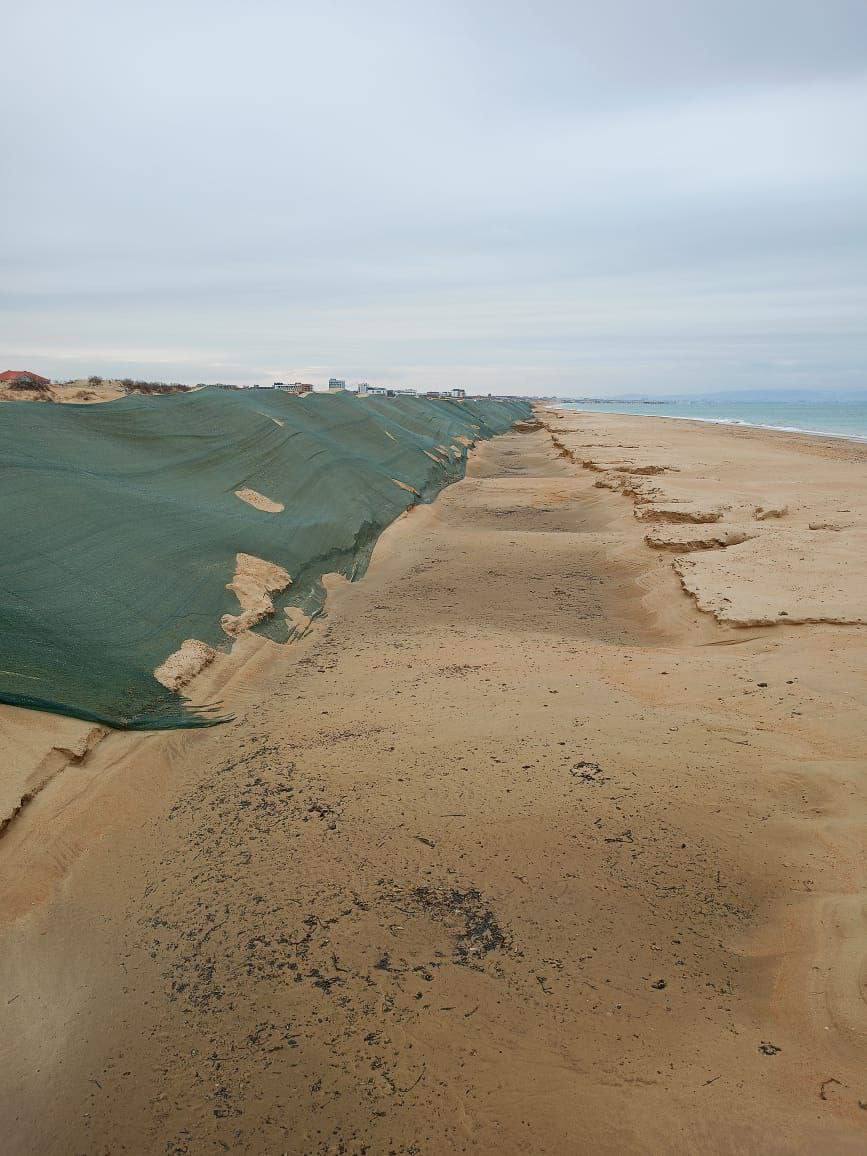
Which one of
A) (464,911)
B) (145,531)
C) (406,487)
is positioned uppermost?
(145,531)

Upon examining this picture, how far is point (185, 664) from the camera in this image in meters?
4.75

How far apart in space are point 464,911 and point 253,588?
14.2ft

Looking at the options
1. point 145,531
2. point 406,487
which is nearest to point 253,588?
point 145,531

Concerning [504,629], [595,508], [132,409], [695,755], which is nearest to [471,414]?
[595,508]

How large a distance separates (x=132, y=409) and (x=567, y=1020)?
884 cm

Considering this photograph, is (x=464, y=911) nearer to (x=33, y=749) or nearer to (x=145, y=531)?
(x=33, y=749)

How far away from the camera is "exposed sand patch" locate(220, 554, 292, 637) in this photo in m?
5.67

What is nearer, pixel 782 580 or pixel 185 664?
pixel 185 664

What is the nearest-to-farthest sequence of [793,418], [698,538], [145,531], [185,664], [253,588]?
[185,664] → [145,531] → [253,588] → [698,538] → [793,418]

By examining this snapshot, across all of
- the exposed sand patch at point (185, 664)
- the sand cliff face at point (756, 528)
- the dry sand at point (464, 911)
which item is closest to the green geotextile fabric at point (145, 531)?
the exposed sand patch at point (185, 664)

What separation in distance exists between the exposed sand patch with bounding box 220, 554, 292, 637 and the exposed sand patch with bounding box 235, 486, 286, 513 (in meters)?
1.73

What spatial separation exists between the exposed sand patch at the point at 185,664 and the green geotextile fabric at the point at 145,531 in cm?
6

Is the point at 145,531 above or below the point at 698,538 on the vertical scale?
above

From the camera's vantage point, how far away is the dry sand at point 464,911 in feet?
6.31
